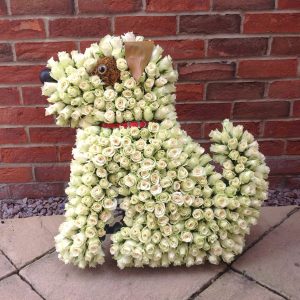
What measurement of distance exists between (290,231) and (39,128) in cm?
113

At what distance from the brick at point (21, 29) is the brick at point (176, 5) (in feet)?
1.40

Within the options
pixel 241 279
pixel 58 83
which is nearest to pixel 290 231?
pixel 241 279

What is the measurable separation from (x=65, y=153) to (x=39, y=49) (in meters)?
0.47

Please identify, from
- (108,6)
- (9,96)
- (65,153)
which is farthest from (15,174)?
(108,6)

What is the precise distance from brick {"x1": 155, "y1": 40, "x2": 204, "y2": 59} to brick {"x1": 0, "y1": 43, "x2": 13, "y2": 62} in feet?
1.91

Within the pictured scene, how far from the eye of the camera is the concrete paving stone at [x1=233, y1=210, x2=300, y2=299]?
156 centimetres

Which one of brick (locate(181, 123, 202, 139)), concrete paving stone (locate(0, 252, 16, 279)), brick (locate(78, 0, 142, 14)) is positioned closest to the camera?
concrete paving stone (locate(0, 252, 16, 279))

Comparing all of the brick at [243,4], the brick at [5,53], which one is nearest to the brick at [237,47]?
the brick at [243,4]

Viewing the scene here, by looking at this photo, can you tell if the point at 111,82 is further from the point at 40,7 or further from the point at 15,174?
the point at 15,174

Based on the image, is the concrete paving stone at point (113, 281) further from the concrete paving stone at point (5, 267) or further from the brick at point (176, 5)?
the brick at point (176, 5)

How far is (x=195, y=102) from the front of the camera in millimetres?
1947

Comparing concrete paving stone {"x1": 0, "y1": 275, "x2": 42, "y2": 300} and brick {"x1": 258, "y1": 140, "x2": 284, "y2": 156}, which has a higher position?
brick {"x1": 258, "y1": 140, "x2": 284, "y2": 156}

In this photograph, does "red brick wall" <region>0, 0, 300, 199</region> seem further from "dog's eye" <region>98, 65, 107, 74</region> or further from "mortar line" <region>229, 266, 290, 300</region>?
"mortar line" <region>229, 266, 290, 300</region>

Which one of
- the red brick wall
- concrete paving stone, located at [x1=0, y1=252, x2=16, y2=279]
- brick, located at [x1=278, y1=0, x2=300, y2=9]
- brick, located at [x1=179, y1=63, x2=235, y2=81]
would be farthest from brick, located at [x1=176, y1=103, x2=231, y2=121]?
concrete paving stone, located at [x1=0, y1=252, x2=16, y2=279]
